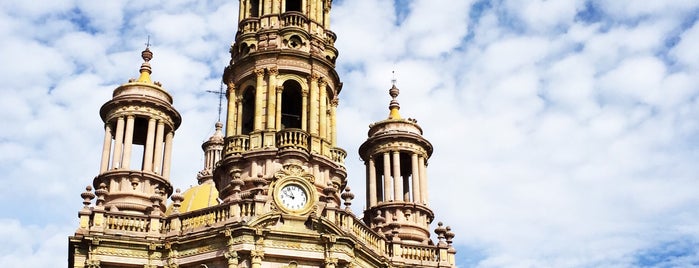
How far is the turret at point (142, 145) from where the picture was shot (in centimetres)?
3934

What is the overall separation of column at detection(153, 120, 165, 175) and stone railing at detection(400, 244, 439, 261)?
1098 cm

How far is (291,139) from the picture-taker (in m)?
39.5

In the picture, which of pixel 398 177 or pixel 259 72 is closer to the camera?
pixel 259 72

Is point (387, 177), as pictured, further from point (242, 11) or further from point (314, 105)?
point (242, 11)

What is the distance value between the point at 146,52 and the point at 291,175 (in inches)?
477

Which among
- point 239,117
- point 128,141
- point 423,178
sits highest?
point 239,117

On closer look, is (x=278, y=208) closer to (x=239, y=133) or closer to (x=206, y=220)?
(x=206, y=220)

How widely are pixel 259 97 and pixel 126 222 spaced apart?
822 centimetres

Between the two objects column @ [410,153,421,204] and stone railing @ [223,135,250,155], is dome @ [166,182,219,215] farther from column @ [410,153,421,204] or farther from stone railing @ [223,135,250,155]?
stone railing @ [223,135,250,155]

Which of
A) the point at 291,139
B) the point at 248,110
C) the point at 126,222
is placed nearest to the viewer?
the point at 126,222

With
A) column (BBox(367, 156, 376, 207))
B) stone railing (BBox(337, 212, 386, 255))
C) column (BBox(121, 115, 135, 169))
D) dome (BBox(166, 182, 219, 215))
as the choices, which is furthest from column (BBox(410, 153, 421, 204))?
column (BBox(121, 115, 135, 169))

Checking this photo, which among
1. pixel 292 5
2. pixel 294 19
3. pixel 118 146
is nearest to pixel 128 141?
pixel 118 146

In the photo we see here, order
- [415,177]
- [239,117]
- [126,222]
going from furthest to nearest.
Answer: [415,177] < [239,117] < [126,222]

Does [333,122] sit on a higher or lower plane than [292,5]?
lower
